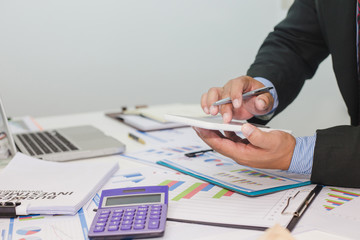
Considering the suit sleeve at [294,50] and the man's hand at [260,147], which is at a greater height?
the suit sleeve at [294,50]

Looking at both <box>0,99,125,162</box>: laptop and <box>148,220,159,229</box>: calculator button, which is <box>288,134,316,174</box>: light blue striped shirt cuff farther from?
<box>0,99,125,162</box>: laptop

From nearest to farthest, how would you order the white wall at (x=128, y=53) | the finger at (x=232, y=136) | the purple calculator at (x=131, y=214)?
the purple calculator at (x=131, y=214)
the finger at (x=232, y=136)
the white wall at (x=128, y=53)

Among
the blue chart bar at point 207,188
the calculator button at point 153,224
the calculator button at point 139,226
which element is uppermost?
the calculator button at point 139,226

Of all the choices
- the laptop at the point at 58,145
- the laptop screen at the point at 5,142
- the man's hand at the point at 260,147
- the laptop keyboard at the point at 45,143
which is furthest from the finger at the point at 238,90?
the laptop screen at the point at 5,142

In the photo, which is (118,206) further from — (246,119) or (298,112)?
(298,112)

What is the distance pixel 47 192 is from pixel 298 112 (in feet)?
8.72

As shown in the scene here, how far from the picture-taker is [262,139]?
687 mm

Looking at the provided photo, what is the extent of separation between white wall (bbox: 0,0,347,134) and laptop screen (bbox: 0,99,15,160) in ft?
5.50

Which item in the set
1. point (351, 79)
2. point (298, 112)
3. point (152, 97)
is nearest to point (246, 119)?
point (351, 79)

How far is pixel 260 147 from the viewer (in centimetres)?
72

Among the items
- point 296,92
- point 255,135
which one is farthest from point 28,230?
point 296,92

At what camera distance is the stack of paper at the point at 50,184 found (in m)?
0.66

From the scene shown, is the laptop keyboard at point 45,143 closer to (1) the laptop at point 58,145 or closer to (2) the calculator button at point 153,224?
(1) the laptop at point 58,145

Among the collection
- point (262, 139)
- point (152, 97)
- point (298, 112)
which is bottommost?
point (298, 112)
